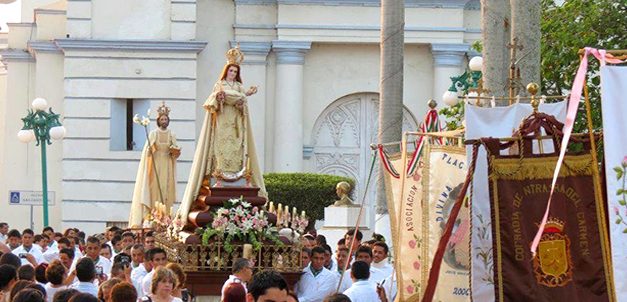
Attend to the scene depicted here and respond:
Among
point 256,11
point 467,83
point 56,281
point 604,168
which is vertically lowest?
point 56,281

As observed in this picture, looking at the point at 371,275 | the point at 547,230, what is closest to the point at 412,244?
the point at 371,275

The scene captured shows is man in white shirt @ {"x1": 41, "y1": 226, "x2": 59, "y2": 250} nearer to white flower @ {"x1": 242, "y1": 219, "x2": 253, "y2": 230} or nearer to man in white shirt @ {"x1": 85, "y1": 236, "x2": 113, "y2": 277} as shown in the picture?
man in white shirt @ {"x1": 85, "y1": 236, "x2": 113, "y2": 277}

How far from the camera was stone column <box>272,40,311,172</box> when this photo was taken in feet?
120

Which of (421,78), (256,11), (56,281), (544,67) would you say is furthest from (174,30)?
(56,281)

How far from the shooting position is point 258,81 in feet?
120

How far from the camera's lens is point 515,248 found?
35.0 feet

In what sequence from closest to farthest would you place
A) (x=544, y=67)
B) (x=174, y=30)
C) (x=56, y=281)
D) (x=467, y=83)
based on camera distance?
(x=56, y=281) → (x=544, y=67) → (x=467, y=83) → (x=174, y=30)

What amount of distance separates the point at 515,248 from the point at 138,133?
2728 centimetres

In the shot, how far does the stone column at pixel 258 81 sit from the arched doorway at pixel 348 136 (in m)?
1.45

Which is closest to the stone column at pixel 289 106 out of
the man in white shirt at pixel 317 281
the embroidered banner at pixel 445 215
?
the man in white shirt at pixel 317 281

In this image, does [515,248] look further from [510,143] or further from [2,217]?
[2,217]

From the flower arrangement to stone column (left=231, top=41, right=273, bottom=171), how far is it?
57.6 ft

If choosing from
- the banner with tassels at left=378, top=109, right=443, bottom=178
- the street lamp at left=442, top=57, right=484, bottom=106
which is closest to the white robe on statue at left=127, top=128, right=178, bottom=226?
the street lamp at left=442, top=57, right=484, bottom=106

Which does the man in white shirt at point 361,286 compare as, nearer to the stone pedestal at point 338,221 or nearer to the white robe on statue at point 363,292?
the white robe on statue at point 363,292
